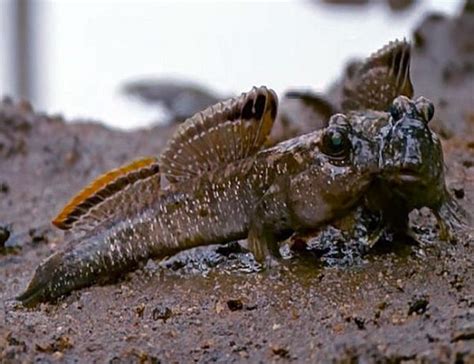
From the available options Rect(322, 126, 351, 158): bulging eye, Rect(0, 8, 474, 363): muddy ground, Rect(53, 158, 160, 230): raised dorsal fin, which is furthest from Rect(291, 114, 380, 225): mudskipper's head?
Rect(53, 158, 160, 230): raised dorsal fin

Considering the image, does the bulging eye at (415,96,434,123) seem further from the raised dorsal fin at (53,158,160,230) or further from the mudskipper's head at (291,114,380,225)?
the raised dorsal fin at (53,158,160,230)

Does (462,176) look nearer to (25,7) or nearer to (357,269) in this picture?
(357,269)

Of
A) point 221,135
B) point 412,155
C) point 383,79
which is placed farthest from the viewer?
point 383,79

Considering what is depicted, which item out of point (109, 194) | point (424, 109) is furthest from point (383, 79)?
point (109, 194)

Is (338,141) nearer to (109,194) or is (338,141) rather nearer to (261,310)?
(261,310)

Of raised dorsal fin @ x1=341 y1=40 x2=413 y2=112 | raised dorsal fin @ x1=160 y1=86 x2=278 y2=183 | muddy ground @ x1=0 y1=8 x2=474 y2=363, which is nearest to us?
muddy ground @ x1=0 y1=8 x2=474 y2=363

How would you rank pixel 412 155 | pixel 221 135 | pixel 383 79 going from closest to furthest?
1. pixel 412 155
2. pixel 221 135
3. pixel 383 79
